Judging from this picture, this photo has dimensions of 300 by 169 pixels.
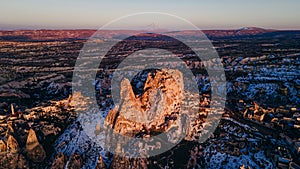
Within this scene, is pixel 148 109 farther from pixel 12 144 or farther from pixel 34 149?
pixel 12 144

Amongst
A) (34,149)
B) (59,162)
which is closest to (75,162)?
(59,162)

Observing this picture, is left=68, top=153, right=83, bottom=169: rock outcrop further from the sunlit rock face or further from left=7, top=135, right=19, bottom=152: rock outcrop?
left=7, top=135, right=19, bottom=152: rock outcrop

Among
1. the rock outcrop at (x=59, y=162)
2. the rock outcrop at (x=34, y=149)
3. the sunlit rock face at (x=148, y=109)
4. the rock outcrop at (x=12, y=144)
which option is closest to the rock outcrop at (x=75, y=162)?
the rock outcrop at (x=59, y=162)

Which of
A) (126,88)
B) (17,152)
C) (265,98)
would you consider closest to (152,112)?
(126,88)

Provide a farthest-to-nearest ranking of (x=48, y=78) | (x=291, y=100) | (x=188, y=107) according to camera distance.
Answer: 1. (x=48, y=78)
2. (x=291, y=100)
3. (x=188, y=107)

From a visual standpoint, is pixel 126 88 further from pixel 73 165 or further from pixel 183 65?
pixel 183 65

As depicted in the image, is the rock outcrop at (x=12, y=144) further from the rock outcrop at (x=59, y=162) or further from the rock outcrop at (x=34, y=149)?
the rock outcrop at (x=59, y=162)

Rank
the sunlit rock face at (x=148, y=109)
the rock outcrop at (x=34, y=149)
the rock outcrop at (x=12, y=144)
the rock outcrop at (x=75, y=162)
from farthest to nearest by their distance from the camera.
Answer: the sunlit rock face at (x=148, y=109)
the rock outcrop at (x=34, y=149)
the rock outcrop at (x=12, y=144)
the rock outcrop at (x=75, y=162)
